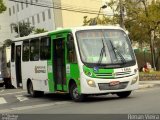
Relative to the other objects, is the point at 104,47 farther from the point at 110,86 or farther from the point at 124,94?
the point at 124,94

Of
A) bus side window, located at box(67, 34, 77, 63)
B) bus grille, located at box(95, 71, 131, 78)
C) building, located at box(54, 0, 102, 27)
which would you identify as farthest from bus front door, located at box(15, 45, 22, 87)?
building, located at box(54, 0, 102, 27)

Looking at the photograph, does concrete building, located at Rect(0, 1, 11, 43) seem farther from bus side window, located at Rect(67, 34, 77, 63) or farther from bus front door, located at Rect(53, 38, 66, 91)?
bus side window, located at Rect(67, 34, 77, 63)

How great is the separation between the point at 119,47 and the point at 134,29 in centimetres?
2592

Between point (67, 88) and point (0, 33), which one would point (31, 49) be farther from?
point (0, 33)

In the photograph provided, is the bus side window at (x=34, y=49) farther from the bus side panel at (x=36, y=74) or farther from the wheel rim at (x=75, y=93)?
the wheel rim at (x=75, y=93)

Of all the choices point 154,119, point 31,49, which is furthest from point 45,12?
point 154,119

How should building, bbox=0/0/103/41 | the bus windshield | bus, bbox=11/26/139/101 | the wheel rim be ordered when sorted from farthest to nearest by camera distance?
building, bbox=0/0/103/41, the wheel rim, the bus windshield, bus, bbox=11/26/139/101

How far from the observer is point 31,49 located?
22031 millimetres

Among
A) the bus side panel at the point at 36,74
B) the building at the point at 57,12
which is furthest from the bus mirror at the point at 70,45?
the building at the point at 57,12

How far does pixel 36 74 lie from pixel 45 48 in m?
1.74

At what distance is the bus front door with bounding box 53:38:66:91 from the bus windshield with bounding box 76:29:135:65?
1.30 meters

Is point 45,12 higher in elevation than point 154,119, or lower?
higher

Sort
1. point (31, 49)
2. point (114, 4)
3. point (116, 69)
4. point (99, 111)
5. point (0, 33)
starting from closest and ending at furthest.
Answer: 1. point (99, 111)
2. point (116, 69)
3. point (31, 49)
4. point (114, 4)
5. point (0, 33)

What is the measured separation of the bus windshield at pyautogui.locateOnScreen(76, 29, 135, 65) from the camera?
17.7m
